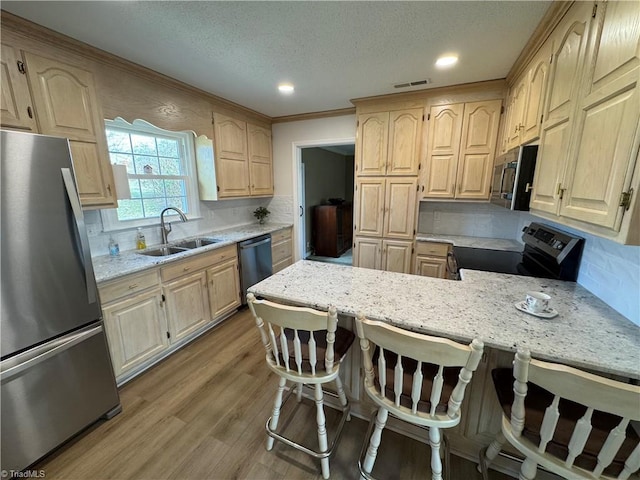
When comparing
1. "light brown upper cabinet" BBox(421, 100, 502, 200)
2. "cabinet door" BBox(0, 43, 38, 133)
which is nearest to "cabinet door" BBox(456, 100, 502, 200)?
"light brown upper cabinet" BBox(421, 100, 502, 200)

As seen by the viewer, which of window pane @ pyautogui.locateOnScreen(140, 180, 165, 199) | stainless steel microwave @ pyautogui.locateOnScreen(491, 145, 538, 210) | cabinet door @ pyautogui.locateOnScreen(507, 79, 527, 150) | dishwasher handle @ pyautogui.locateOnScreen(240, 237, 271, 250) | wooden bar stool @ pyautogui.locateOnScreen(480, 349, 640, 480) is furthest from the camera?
dishwasher handle @ pyautogui.locateOnScreen(240, 237, 271, 250)

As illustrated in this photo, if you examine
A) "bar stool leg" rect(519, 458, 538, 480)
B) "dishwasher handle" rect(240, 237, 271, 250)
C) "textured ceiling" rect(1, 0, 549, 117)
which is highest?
"textured ceiling" rect(1, 0, 549, 117)

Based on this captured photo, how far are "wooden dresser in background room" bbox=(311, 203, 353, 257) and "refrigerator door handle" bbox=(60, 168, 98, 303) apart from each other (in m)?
4.10

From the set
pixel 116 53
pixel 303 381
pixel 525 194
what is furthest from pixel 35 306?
pixel 525 194

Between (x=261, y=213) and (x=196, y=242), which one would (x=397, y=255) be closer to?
(x=261, y=213)

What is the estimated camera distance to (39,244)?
1.33 m

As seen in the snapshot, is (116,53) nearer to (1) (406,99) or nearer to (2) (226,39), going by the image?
(2) (226,39)

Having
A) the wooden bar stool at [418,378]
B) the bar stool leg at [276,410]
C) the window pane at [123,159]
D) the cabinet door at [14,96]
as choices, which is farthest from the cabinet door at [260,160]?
the wooden bar stool at [418,378]

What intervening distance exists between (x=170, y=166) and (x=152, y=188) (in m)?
0.35

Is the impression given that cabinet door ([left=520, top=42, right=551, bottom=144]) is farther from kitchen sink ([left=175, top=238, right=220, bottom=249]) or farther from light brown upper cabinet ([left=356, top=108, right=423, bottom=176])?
kitchen sink ([left=175, top=238, right=220, bottom=249])

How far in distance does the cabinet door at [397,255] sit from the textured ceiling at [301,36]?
5.83 feet

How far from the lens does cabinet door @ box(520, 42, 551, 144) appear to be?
65.9 inches

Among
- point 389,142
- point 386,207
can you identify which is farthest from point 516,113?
point 386,207

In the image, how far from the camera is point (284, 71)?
2311mm
